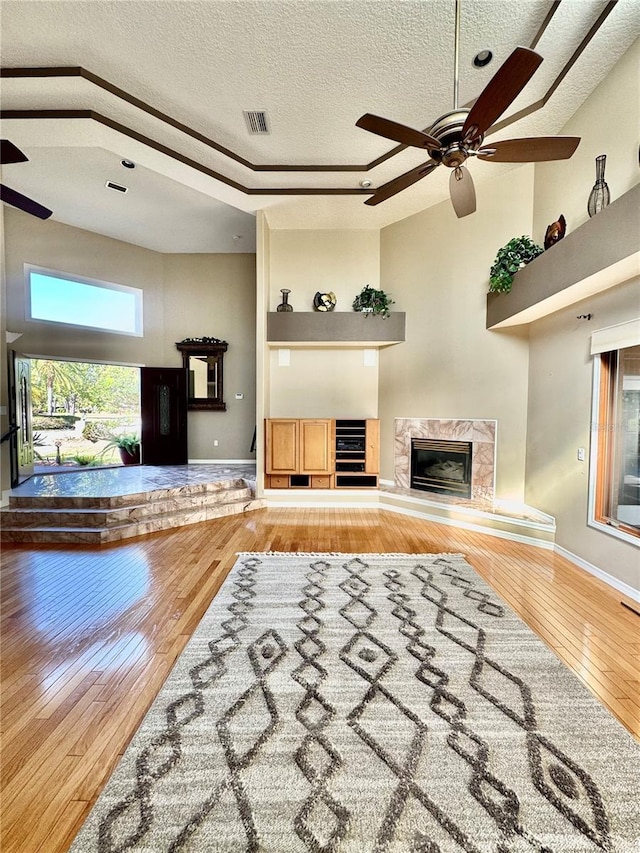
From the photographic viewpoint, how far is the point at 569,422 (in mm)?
3943

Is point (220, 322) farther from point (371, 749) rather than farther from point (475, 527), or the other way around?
point (371, 749)

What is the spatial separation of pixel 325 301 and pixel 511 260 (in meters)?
2.70

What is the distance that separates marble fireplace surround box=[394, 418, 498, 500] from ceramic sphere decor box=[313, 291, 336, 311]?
7.06ft

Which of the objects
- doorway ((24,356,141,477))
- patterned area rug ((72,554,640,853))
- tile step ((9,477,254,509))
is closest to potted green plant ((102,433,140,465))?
doorway ((24,356,141,477))

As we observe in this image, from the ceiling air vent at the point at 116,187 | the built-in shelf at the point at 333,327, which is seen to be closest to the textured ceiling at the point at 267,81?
the ceiling air vent at the point at 116,187

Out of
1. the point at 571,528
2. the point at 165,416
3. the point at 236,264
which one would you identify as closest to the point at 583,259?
the point at 571,528

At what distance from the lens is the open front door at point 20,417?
549 centimetres

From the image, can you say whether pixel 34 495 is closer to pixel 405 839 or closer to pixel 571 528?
pixel 405 839

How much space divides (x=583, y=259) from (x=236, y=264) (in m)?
6.45

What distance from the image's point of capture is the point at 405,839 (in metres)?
1.27

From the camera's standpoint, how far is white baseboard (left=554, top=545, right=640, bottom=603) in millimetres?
2996

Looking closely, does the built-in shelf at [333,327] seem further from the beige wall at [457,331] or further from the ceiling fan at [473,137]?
the ceiling fan at [473,137]

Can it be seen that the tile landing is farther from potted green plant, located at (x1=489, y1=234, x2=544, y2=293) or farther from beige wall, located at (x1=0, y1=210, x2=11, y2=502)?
potted green plant, located at (x1=489, y1=234, x2=544, y2=293)

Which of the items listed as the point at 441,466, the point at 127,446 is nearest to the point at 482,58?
the point at 441,466
